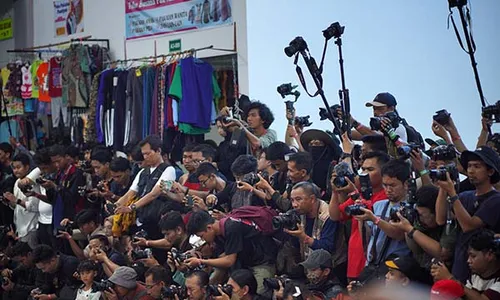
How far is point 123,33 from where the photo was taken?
10477mm

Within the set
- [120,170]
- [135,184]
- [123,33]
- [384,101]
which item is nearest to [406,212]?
[384,101]

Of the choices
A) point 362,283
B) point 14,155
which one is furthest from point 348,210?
point 14,155

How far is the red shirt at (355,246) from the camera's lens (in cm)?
581

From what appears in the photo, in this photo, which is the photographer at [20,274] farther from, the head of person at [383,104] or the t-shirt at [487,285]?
the t-shirt at [487,285]

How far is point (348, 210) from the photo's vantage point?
551cm

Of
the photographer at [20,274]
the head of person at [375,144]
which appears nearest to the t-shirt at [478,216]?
the head of person at [375,144]

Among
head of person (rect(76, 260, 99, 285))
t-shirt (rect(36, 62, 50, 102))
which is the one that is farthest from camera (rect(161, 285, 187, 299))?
t-shirt (rect(36, 62, 50, 102))

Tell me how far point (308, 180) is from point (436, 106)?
1.37 metres

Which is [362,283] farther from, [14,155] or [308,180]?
[14,155]

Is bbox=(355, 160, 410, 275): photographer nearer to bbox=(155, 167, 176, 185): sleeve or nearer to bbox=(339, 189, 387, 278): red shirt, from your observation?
bbox=(339, 189, 387, 278): red shirt

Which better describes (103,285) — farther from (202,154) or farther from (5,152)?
(5,152)

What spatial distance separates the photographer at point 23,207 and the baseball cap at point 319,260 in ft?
13.2

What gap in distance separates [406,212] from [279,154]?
1.63 meters

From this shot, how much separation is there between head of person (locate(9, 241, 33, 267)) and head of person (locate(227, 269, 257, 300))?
3.13m
